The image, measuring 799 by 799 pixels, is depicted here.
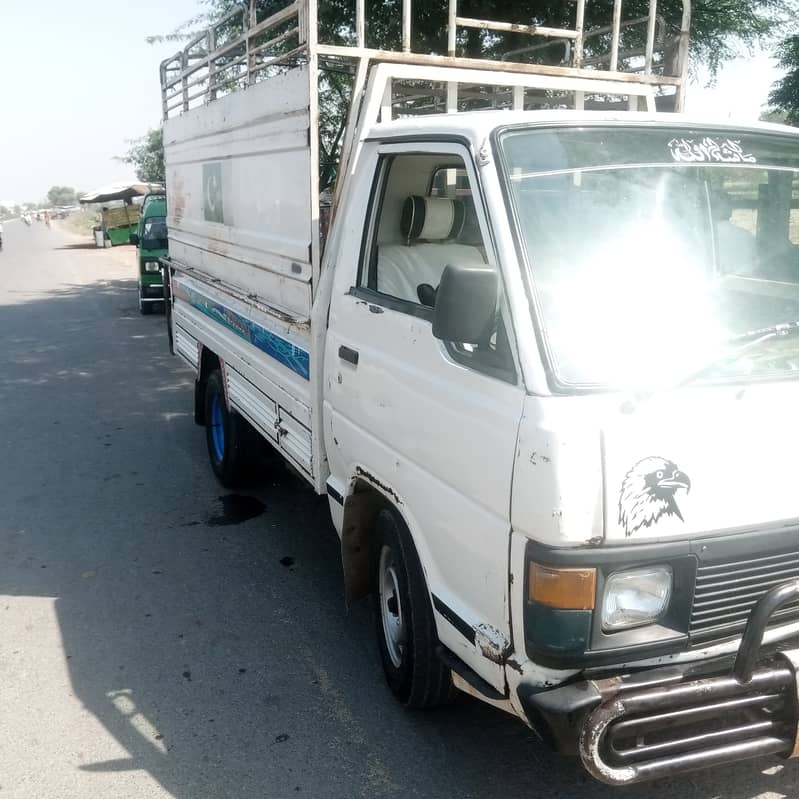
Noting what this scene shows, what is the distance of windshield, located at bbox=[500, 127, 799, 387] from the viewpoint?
259 centimetres

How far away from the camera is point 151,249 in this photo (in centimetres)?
1577

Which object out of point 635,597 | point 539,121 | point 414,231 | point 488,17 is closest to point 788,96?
point 488,17

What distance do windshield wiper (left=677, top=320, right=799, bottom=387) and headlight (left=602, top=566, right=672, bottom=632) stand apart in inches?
21.9

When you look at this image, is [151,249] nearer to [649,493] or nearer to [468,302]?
[468,302]

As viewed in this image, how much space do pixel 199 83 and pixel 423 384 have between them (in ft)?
13.1

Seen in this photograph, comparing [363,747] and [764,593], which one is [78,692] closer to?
[363,747]

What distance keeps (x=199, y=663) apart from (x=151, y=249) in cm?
1291

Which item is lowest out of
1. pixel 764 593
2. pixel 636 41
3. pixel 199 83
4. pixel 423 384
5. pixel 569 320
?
pixel 764 593

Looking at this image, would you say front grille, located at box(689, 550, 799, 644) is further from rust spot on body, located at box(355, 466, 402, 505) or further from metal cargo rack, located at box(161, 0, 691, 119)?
metal cargo rack, located at box(161, 0, 691, 119)

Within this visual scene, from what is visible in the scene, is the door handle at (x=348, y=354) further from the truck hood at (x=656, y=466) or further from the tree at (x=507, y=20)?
the tree at (x=507, y=20)

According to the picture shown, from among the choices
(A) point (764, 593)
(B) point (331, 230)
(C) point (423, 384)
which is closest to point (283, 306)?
(B) point (331, 230)

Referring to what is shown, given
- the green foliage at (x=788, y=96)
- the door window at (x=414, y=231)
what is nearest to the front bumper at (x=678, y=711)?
the door window at (x=414, y=231)

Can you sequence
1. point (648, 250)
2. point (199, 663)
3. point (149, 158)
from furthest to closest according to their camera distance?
point (149, 158) < point (199, 663) < point (648, 250)

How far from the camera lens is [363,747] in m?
3.35
